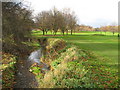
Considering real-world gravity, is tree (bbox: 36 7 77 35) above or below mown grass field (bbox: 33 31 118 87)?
above

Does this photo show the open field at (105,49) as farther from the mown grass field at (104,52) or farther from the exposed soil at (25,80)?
the exposed soil at (25,80)

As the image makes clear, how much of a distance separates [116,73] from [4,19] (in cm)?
1201

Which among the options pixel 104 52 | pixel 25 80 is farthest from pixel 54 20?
pixel 25 80

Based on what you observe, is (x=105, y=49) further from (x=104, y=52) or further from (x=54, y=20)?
(x=54, y=20)

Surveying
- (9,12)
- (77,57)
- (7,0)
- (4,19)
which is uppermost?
(7,0)

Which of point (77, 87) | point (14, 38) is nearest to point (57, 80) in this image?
point (77, 87)

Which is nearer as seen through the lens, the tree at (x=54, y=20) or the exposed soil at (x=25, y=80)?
the exposed soil at (x=25, y=80)

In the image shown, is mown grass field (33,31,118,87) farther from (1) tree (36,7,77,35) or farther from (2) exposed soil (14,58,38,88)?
(1) tree (36,7,77,35)

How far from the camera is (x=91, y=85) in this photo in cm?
597

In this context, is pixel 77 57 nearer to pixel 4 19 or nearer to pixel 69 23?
pixel 4 19

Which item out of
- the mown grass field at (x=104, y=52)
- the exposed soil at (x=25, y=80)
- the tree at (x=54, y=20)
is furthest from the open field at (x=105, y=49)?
the tree at (x=54, y=20)

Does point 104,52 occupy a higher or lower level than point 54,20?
lower

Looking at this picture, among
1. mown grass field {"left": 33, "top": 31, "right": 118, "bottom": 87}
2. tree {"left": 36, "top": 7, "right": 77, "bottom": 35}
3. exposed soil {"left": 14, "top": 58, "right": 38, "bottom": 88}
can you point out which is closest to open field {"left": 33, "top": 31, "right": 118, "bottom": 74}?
mown grass field {"left": 33, "top": 31, "right": 118, "bottom": 87}

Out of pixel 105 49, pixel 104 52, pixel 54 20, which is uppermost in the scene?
pixel 54 20
